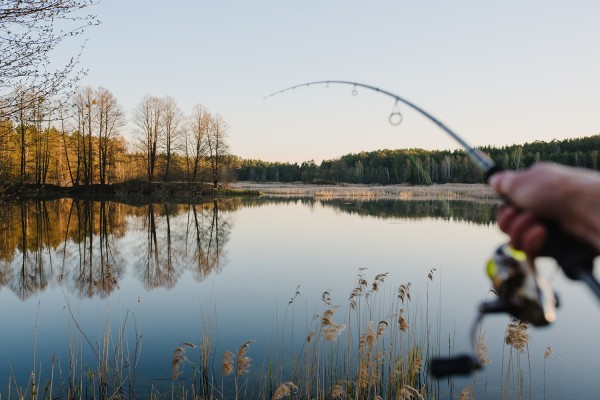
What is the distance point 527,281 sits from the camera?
139 cm

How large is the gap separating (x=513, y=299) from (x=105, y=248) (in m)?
20.8

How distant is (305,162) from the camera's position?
15938 centimetres

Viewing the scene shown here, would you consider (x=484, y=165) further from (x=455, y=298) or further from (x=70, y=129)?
(x=70, y=129)

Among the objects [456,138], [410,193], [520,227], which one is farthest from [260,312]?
[410,193]

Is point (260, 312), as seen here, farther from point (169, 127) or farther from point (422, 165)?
point (422, 165)

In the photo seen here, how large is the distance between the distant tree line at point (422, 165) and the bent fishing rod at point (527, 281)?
83.3 metres

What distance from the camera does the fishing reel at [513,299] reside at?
1.32 m

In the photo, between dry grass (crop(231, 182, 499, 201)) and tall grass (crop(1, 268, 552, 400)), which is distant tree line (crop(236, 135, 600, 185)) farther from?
tall grass (crop(1, 268, 552, 400))

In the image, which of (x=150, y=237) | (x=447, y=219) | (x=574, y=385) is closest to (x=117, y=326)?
(x=574, y=385)

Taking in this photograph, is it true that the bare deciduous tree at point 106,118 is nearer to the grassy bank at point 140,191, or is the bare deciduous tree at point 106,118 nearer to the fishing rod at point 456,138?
the grassy bank at point 140,191

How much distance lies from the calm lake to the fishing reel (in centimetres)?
310

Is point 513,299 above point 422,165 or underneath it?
underneath

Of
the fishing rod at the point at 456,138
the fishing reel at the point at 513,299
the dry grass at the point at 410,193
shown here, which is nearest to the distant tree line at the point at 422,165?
the dry grass at the point at 410,193

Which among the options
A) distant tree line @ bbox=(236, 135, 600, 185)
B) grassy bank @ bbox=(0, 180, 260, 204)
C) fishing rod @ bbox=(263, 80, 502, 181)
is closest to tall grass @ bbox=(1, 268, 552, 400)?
fishing rod @ bbox=(263, 80, 502, 181)
